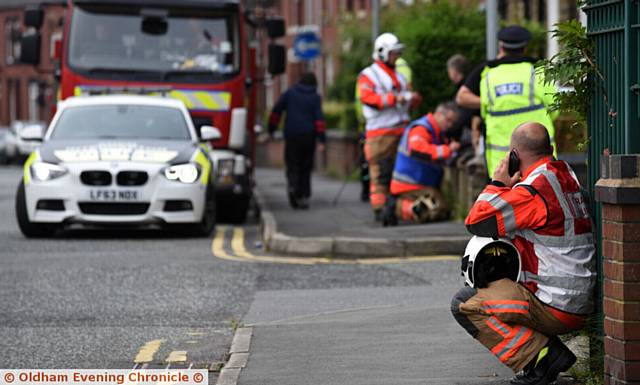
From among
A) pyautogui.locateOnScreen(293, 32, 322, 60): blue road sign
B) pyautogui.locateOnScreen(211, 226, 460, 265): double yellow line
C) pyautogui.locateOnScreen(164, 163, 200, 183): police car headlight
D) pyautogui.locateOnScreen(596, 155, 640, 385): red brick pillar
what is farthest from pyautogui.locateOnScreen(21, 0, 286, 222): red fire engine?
pyautogui.locateOnScreen(596, 155, 640, 385): red brick pillar

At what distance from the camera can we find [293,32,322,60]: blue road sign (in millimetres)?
31375

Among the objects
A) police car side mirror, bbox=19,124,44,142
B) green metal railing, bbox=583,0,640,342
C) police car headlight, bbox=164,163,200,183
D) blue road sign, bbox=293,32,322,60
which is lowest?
police car headlight, bbox=164,163,200,183

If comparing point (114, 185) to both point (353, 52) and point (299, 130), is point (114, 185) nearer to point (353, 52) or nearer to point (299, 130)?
point (299, 130)

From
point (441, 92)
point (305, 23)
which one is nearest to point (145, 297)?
point (441, 92)

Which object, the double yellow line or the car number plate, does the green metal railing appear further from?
the car number plate

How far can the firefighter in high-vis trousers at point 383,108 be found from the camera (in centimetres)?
1617

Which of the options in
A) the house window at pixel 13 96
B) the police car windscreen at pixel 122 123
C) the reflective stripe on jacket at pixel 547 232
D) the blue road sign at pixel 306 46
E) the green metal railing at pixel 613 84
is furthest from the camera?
the house window at pixel 13 96

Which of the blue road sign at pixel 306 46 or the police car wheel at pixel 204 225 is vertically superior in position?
the blue road sign at pixel 306 46

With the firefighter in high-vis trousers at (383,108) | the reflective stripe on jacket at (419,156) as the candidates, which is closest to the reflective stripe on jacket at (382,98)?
the firefighter in high-vis trousers at (383,108)

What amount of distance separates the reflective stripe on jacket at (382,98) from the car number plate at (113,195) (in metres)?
2.68

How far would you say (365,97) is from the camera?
16.2 metres

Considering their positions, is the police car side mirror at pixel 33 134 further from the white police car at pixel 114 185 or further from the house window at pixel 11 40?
the house window at pixel 11 40

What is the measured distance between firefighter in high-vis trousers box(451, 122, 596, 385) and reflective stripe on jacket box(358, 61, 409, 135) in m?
9.41

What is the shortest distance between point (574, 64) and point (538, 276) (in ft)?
3.18
